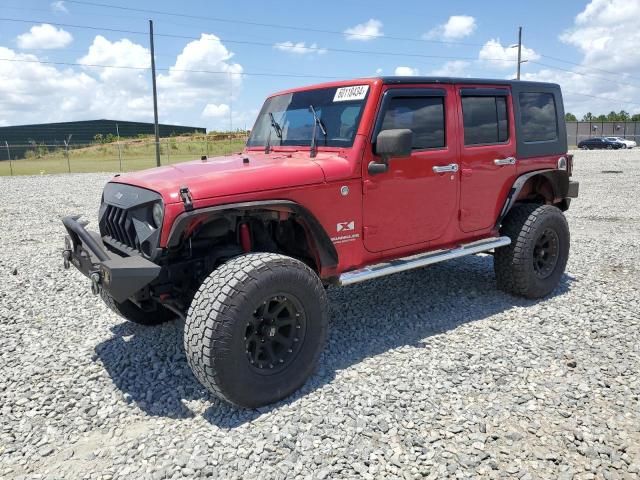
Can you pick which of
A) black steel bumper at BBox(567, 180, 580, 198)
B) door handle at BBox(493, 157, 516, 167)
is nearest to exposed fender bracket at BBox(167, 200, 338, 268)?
door handle at BBox(493, 157, 516, 167)

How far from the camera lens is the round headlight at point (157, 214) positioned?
3.12 metres

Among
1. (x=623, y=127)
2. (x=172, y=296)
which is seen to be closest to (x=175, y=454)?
(x=172, y=296)

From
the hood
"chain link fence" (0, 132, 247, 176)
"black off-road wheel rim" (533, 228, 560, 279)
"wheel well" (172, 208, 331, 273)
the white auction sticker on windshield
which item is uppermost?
"chain link fence" (0, 132, 247, 176)

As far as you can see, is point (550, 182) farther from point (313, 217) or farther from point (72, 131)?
point (72, 131)

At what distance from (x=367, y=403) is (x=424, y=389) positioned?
42cm

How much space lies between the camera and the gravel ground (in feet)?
8.92

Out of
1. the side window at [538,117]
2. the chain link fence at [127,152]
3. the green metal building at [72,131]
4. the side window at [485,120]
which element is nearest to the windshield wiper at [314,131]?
the side window at [485,120]

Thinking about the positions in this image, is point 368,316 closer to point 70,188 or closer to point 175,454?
point 175,454

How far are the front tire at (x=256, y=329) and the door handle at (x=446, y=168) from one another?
1521mm

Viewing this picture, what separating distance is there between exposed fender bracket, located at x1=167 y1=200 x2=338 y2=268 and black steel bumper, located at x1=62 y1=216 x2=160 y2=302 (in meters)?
0.22

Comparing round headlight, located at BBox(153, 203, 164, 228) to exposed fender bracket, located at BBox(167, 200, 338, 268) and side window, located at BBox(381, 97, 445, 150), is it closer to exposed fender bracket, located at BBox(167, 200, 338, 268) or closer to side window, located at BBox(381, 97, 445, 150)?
exposed fender bracket, located at BBox(167, 200, 338, 268)

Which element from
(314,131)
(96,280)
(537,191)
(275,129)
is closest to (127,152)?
(275,129)

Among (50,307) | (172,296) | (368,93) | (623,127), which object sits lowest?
(50,307)

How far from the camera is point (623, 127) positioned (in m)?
50.8
